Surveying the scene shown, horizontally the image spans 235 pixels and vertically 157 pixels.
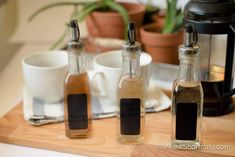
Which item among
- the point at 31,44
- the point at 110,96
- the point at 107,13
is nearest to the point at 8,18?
the point at 31,44

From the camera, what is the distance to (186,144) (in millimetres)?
693

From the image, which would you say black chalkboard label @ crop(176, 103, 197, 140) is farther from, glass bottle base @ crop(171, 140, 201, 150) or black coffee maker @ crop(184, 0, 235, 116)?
black coffee maker @ crop(184, 0, 235, 116)

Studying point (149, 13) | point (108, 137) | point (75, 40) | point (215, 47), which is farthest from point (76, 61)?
point (149, 13)

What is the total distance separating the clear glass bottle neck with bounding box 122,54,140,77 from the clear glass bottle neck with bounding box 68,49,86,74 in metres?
0.07

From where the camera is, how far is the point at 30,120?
78cm

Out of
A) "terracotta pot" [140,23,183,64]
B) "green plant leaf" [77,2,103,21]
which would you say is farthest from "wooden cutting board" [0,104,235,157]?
"green plant leaf" [77,2,103,21]

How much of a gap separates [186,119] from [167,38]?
365 mm

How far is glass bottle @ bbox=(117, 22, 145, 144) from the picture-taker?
707mm

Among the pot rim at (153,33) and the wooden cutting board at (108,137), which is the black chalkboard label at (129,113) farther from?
the pot rim at (153,33)

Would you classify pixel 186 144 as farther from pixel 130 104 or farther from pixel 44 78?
pixel 44 78

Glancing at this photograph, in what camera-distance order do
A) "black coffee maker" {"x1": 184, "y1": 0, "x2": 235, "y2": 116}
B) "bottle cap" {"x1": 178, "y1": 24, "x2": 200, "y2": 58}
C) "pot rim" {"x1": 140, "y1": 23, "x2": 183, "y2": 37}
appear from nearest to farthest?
"bottle cap" {"x1": 178, "y1": 24, "x2": 200, "y2": 58}, "black coffee maker" {"x1": 184, "y1": 0, "x2": 235, "y2": 116}, "pot rim" {"x1": 140, "y1": 23, "x2": 183, "y2": 37}

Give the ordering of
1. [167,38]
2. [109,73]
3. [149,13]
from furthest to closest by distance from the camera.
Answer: [149,13]
[167,38]
[109,73]

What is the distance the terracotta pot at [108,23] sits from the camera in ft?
3.47

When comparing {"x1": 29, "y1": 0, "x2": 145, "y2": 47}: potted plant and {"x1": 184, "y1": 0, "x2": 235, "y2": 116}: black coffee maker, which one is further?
{"x1": 29, "y1": 0, "x2": 145, "y2": 47}: potted plant
